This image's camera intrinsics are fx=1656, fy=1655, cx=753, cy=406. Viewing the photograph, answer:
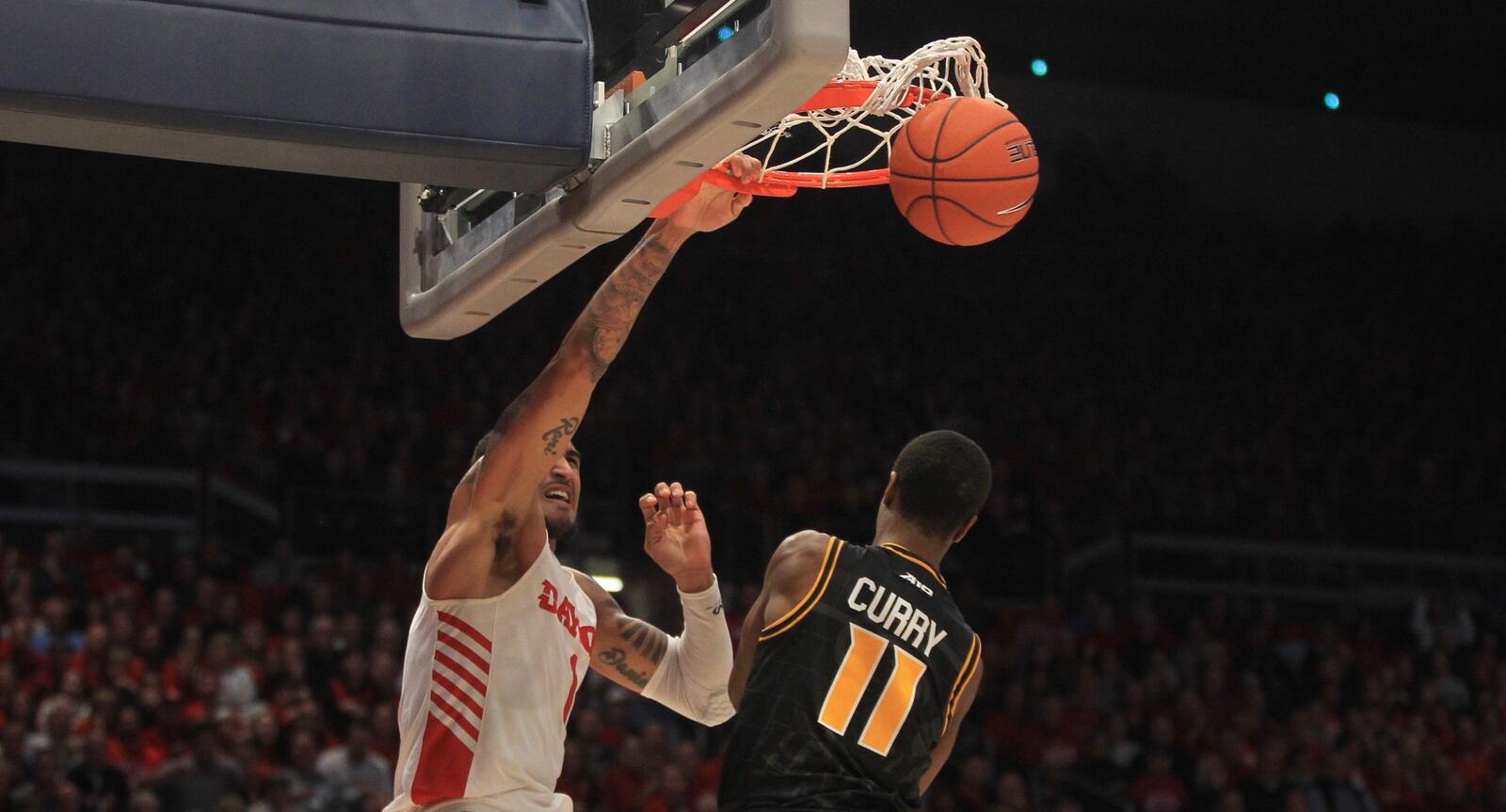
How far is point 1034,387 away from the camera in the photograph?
1625 centimetres

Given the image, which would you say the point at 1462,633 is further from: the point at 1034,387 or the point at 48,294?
the point at 48,294

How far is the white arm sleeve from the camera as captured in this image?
14.6 ft

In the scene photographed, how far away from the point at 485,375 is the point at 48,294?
3650 millimetres

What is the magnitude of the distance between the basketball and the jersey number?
3.00ft

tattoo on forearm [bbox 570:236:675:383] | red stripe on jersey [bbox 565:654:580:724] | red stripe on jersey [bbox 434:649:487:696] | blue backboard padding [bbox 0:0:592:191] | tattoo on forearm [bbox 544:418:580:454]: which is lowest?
red stripe on jersey [bbox 565:654:580:724]

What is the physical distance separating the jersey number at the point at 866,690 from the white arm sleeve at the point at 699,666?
105cm

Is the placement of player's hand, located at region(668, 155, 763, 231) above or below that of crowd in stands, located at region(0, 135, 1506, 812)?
above

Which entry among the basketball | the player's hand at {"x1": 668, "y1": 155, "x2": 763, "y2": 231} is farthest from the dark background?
the basketball

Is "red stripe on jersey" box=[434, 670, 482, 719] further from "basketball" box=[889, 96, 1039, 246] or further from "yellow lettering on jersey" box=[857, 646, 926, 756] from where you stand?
"basketball" box=[889, 96, 1039, 246]

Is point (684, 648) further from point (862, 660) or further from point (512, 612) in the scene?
point (862, 660)

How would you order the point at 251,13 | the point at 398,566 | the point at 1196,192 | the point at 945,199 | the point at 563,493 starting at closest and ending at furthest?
the point at 251,13, the point at 945,199, the point at 563,493, the point at 398,566, the point at 1196,192

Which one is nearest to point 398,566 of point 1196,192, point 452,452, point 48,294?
point 452,452

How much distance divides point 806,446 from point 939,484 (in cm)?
1012

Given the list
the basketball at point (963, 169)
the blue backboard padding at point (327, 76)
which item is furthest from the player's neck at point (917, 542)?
the blue backboard padding at point (327, 76)
